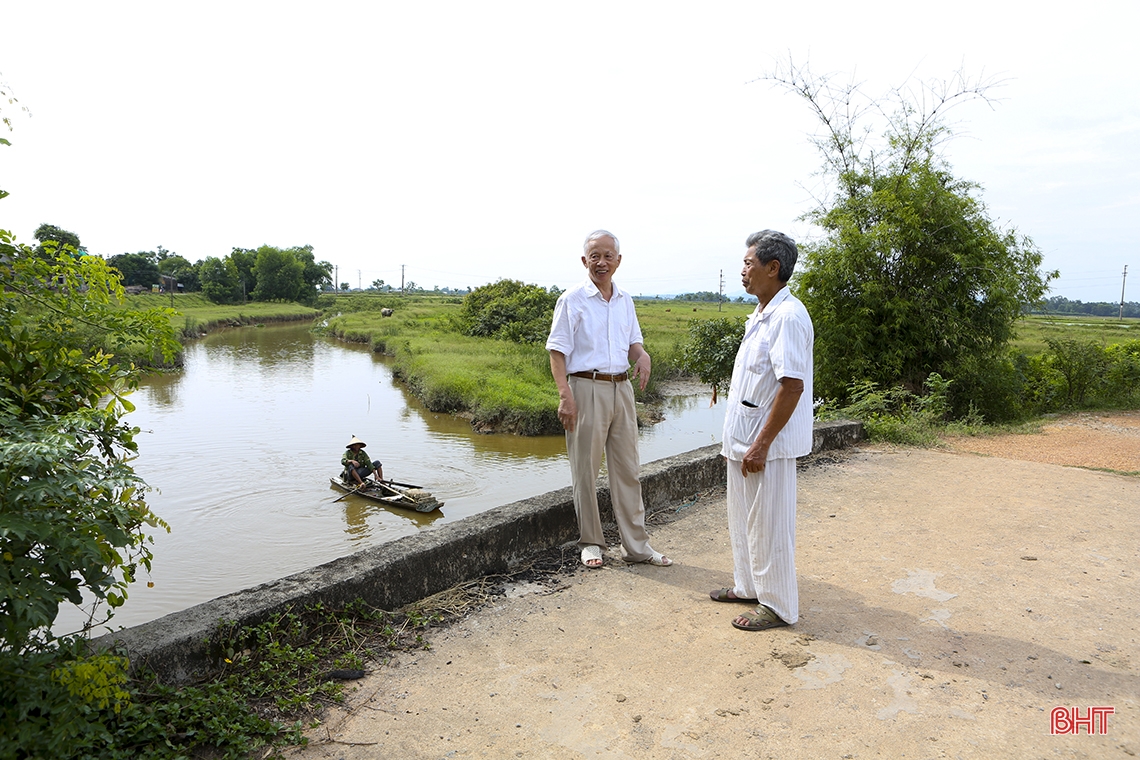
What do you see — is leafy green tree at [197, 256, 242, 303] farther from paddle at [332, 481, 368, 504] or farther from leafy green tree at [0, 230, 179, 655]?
leafy green tree at [0, 230, 179, 655]

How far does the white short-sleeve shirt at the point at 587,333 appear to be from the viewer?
148 inches

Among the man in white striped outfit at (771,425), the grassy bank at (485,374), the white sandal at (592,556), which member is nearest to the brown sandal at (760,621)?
the man in white striped outfit at (771,425)

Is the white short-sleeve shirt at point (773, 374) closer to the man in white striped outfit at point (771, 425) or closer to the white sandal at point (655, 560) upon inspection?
the man in white striped outfit at point (771, 425)

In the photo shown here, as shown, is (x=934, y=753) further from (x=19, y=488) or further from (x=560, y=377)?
(x=19, y=488)

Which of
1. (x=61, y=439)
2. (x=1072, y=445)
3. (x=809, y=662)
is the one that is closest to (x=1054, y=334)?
(x=1072, y=445)

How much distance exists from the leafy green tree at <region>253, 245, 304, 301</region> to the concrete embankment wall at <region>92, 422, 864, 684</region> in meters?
71.3

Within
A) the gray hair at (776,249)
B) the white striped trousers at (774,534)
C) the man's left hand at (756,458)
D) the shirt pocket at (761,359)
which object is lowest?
the white striped trousers at (774,534)

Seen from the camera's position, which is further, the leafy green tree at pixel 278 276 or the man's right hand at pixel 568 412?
the leafy green tree at pixel 278 276

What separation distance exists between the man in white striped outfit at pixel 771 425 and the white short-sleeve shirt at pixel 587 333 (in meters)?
0.78

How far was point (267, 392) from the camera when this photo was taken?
20.7 metres

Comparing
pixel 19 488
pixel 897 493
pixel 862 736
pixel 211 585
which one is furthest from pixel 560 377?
pixel 211 585

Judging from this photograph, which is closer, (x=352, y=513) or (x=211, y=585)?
(x=211, y=585)

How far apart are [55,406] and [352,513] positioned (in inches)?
335

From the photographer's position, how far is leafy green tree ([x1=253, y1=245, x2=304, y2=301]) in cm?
7000
